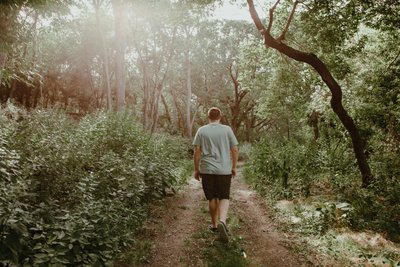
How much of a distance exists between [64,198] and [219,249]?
2613mm

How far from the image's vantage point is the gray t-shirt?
19.9 ft

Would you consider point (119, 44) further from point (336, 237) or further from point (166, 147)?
point (336, 237)

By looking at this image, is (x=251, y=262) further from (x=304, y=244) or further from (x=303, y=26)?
(x=303, y=26)

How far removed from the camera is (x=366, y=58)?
487 inches

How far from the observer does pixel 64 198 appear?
543 centimetres

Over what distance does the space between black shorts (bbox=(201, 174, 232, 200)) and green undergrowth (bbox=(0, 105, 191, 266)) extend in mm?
1312

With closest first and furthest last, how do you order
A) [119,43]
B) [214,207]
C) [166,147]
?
[214,207] < [166,147] < [119,43]

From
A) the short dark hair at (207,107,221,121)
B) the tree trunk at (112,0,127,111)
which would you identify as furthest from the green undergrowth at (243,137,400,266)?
the tree trunk at (112,0,127,111)

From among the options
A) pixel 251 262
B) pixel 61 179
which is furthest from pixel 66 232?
pixel 251 262

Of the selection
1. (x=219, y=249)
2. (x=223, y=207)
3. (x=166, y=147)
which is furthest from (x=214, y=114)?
(x=166, y=147)

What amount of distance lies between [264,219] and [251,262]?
9.26 feet

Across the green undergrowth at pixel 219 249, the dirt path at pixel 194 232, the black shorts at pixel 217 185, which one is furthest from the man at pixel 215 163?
the dirt path at pixel 194 232

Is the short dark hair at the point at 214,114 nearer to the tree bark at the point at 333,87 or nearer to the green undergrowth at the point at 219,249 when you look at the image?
the green undergrowth at the point at 219,249

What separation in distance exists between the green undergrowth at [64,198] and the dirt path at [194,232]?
399mm
